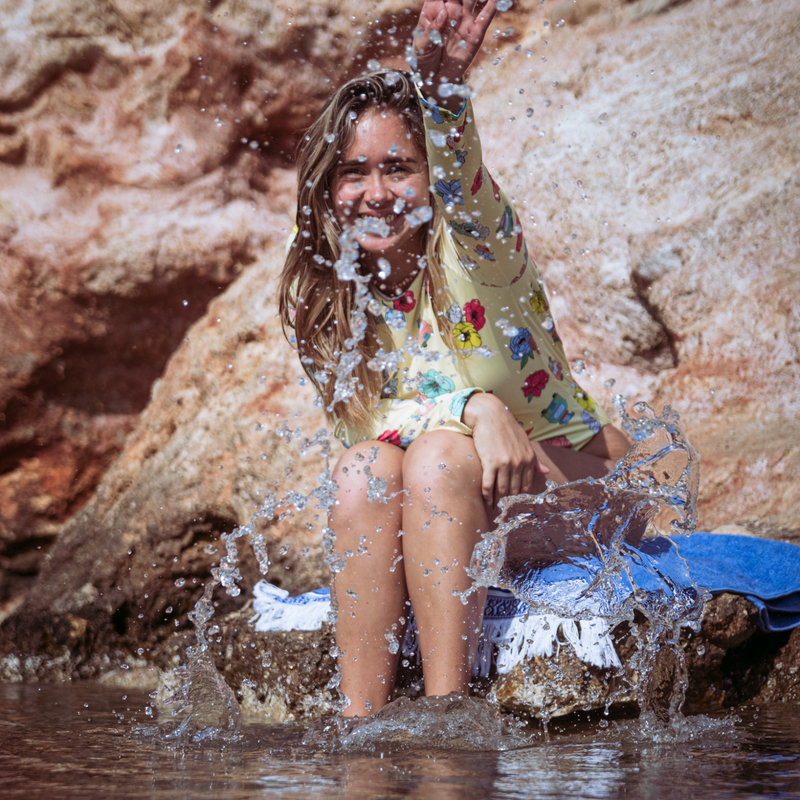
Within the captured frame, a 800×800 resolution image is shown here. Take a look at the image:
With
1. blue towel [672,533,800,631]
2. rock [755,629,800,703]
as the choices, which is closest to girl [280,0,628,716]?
blue towel [672,533,800,631]

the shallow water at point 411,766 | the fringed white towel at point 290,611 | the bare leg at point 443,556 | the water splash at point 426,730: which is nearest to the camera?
the shallow water at point 411,766

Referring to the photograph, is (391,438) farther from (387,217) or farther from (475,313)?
(387,217)

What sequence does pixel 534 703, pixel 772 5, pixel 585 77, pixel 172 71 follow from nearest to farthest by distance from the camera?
pixel 534 703 → pixel 772 5 → pixel 585 77 → pixel 172 71

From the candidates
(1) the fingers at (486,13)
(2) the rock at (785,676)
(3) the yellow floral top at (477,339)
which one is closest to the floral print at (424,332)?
(3) the yellow floral top at (477,339)

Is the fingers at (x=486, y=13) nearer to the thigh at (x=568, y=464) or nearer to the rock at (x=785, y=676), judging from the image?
the thigh at (x=568, y=464)

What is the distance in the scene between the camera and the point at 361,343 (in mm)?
1685

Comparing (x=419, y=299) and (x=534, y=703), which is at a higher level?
(x=419, y=299)

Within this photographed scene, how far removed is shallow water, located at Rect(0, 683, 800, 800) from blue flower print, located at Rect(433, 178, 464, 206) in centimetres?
87

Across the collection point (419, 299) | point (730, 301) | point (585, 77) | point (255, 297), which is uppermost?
point (585, 77)

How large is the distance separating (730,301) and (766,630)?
3.88 ft

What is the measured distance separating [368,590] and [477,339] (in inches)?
20.5

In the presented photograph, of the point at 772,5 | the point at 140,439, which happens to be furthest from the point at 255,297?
the point at 772,5

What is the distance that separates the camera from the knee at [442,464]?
1.36m

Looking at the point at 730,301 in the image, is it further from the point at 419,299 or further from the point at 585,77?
the point at 419,299
